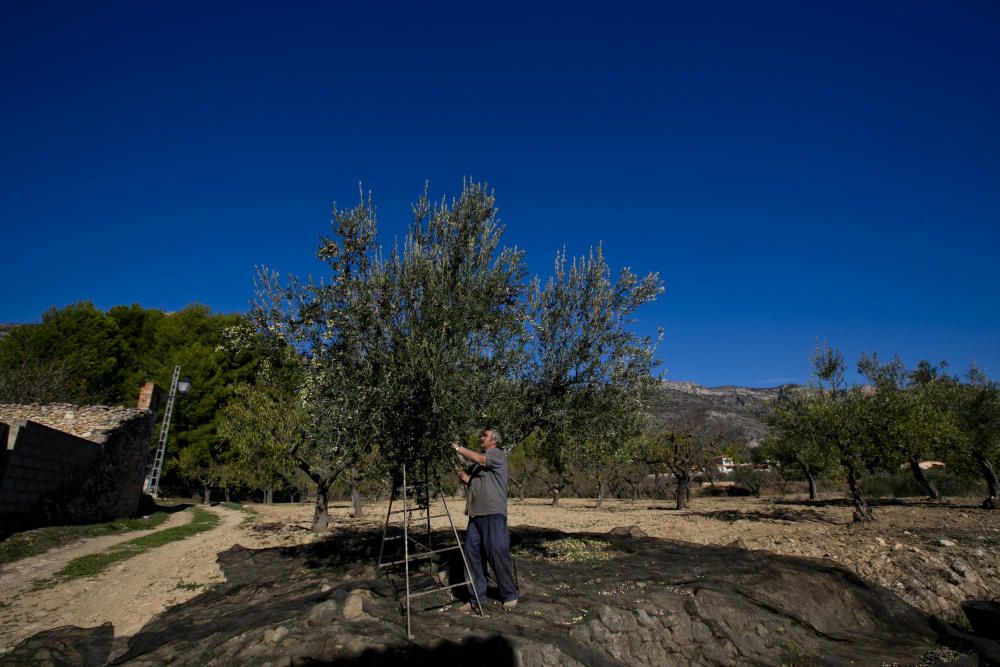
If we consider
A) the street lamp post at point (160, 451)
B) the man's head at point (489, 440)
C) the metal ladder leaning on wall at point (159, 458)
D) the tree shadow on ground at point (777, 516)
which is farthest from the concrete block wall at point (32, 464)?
the tree shadow on ground at point (777, 516)

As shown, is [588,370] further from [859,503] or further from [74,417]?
[74,417]

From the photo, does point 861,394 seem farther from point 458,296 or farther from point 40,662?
point 40,662

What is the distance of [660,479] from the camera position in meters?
48.0

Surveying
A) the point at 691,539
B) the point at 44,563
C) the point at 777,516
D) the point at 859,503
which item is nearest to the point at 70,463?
the point at 44,563

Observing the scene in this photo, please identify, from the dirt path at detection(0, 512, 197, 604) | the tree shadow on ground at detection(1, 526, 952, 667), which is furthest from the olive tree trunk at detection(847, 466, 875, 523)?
the dirt path at detection(0, 512, 197, 604)

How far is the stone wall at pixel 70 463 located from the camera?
1642 cm

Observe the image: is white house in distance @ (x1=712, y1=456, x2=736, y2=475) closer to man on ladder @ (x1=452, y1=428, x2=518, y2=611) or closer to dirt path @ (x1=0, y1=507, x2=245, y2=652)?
man on ladder @ (x1=452, y1=428, x2=518, y2=611)

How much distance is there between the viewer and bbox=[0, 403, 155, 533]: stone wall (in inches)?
647

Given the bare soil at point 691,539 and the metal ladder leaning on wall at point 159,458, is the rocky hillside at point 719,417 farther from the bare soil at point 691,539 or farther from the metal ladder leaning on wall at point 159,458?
the metal ladder leaning on wall at point 159,458

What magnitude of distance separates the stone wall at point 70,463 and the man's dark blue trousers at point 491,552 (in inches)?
680

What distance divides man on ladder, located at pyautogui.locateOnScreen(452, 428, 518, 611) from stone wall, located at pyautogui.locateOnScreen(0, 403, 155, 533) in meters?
17.2

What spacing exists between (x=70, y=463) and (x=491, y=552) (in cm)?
2114

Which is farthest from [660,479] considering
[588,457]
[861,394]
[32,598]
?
[32,598]

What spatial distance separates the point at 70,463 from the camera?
1969 cm
